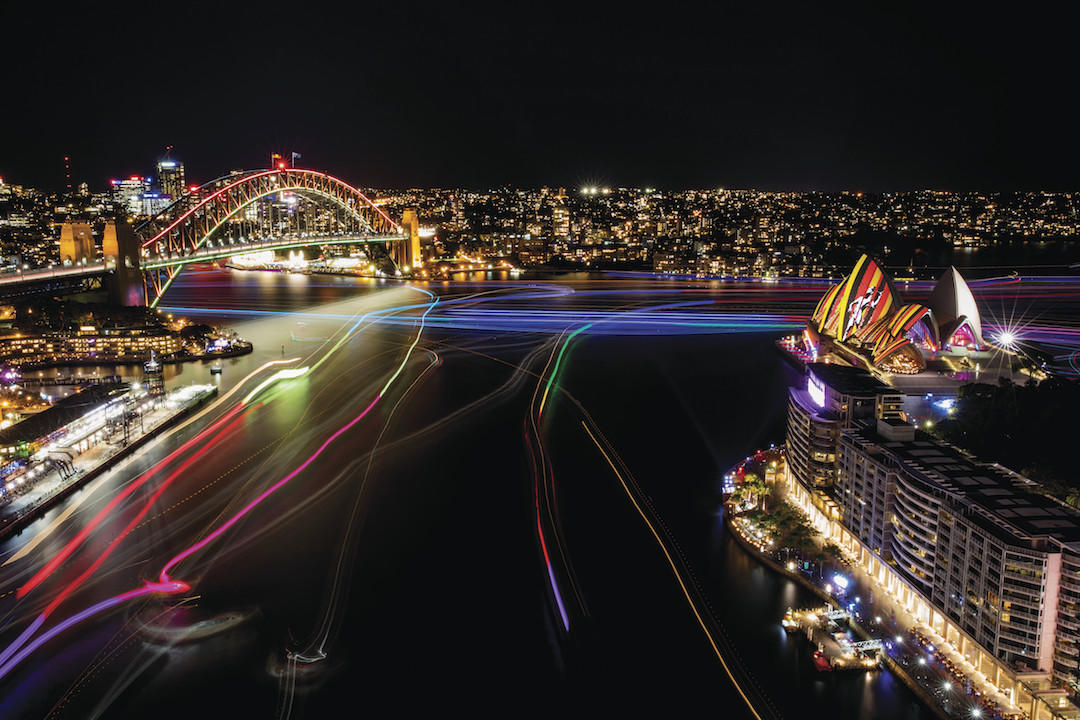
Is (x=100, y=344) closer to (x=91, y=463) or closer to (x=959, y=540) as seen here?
(x=91, y=463)

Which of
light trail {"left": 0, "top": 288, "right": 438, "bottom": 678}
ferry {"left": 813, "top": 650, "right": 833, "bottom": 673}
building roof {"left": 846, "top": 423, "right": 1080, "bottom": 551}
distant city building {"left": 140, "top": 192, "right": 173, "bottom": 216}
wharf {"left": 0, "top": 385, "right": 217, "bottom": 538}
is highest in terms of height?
distant city building {"left": 140, "top": 192, "right": 173, "bottom": 216}

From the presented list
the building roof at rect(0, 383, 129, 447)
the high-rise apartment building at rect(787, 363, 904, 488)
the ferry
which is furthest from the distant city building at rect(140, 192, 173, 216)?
the ferry

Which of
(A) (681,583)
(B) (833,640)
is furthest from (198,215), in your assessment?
(B) (833,640)

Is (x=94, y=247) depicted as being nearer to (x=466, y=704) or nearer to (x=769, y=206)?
(x=466, y=704)

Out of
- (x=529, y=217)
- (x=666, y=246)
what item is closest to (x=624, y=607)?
(x=666, y=246)

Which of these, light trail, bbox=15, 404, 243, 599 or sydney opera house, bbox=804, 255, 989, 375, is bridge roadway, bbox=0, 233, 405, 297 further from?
sydney opera house, bbox=804, 255, 989, 375

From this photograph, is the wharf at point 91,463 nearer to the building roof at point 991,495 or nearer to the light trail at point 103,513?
the light trail at point 103,513

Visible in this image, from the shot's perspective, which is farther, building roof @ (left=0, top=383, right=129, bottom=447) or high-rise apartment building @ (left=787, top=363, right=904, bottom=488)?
building roof @ (left=0, top=383, right=129, bottom=447)

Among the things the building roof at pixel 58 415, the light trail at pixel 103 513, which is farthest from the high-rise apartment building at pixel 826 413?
the building roof at pixel 58 415
